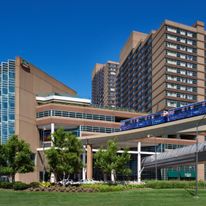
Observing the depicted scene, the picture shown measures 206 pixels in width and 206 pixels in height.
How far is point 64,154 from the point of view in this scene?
167 feet

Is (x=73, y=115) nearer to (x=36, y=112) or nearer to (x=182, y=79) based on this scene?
(x=36, y=112)

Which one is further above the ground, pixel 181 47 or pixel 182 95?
pixel 181 47

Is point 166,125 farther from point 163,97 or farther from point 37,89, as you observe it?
point 163,97

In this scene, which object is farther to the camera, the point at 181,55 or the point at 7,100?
the point at 181,55

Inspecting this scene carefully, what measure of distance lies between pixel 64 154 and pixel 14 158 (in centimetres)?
870

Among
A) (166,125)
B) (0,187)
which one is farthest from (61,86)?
(0,187)

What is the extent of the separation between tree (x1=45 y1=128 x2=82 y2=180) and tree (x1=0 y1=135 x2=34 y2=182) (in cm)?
537

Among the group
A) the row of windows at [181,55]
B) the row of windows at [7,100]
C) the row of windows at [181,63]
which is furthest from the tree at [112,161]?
the row of windows at [181,55]

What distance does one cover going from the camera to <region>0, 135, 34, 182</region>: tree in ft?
180

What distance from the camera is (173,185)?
54.6 m

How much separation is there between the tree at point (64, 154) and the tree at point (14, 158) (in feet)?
17.6

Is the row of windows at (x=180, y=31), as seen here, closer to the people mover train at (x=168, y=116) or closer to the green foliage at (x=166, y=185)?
the people mover train at (x=168, y=116)

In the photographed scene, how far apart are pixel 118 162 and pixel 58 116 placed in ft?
150

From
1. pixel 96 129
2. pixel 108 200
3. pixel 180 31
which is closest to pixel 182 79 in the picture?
pixel 180 31
